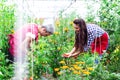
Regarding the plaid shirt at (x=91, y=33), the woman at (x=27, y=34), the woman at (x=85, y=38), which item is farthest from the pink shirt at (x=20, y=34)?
the plaid shirt at (x=91, y=33)

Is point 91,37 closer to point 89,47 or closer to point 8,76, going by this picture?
point 89,47

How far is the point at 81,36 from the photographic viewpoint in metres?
4.68

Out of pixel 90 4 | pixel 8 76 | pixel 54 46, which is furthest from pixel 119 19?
pixel 8 76

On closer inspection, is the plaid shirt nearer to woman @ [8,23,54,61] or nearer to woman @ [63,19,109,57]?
woman @ [63,19,109,57]

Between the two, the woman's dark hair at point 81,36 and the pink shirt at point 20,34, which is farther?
the woman's dark hair at point 81,36

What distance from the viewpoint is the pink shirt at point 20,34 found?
411 cm

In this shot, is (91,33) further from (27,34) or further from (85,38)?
(27,34)

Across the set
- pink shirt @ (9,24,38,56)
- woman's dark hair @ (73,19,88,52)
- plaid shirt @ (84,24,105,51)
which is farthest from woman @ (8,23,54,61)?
plaid shirt @ (84,24,105,51)

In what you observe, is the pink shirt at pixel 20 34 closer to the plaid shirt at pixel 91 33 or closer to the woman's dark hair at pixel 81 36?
the woman's dark hair at pixel 81 36

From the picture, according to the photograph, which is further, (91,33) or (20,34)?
(91,33)

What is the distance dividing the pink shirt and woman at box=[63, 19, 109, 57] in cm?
65

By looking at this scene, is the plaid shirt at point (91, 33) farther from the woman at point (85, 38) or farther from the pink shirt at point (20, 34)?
the pink shirt at point (20, 34)

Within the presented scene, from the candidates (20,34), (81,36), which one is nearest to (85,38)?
(81,36)

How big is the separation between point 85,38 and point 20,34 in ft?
3.05
